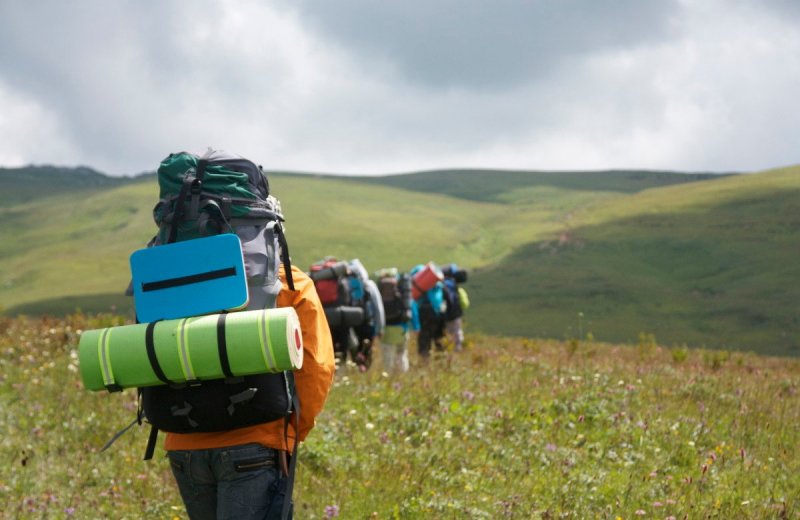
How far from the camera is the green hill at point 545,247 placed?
67.0 m

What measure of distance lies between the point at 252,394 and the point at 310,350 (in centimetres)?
35

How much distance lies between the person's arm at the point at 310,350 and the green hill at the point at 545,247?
1516 inches

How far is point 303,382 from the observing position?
429cm

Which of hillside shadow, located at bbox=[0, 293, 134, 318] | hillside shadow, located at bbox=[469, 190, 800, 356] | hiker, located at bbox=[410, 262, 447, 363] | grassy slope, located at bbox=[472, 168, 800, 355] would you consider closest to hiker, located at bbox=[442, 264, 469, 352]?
hiker, located at bbox=[410, 262, 447, 363]

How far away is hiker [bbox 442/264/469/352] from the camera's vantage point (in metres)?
16.9

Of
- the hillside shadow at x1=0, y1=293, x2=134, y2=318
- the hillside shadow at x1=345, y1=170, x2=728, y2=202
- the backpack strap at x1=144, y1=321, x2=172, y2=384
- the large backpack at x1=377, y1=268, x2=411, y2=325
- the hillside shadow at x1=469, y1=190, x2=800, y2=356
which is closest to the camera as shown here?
the backpack strap at x1=144, y1=321, x2=172, y2=384

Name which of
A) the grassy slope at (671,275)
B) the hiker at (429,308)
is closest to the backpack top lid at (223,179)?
the hiker at (429,308)

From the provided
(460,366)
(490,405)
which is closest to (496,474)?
(490,405)

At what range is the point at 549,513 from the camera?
613 centimetres

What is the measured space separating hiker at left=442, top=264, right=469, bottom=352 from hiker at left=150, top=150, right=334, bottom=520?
40.3 feet

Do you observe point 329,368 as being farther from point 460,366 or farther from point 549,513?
point 460,366

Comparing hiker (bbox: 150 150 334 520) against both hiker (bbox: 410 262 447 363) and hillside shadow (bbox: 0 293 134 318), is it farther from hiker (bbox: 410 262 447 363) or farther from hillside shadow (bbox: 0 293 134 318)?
hillside shadow (bbox: 0 293 134 318)

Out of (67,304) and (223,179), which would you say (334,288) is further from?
(67,304)

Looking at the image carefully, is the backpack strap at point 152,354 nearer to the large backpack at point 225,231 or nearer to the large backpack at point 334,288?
the large backpack at point 225,231
